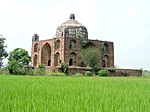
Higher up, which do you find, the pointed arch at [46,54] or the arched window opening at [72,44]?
the arched window opening at [72,44]

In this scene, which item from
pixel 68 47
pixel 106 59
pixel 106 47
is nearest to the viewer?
pixel 68 47

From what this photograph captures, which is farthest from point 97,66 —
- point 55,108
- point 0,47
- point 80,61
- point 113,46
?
point 55,108

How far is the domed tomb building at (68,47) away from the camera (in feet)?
124

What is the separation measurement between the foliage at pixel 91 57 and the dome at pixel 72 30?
312 cm

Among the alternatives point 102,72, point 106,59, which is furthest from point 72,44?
point 102,72

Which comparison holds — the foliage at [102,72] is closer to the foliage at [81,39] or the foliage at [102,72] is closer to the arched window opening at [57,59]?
the foliage at [81,39]

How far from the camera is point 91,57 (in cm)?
3619

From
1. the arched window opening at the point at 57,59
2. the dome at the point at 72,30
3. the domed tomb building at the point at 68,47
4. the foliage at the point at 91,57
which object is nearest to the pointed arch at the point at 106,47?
the domed tomb building at the point at 68,47

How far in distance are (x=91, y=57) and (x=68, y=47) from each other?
10.8 ft

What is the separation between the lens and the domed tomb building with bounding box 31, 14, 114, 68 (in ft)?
124

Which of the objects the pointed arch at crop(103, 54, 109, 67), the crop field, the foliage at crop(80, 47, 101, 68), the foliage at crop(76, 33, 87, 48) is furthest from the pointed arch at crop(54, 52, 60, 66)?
the crop field

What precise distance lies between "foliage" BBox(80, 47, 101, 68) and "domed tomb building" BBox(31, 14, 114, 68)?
1503 mm

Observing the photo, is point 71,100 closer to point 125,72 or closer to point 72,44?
point 125,72

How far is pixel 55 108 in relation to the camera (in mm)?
3307
